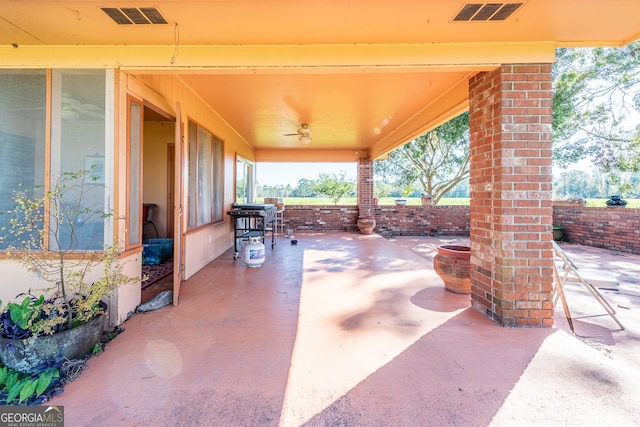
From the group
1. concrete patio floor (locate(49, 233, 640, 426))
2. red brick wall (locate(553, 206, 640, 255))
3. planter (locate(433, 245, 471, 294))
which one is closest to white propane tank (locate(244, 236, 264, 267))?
concrete patio floor (locate(49, 233, 640, 426))

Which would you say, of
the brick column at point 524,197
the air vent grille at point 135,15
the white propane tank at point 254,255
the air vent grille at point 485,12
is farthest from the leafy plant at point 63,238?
the brick column at point 524,197

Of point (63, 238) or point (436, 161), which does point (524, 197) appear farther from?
point (436, 161)

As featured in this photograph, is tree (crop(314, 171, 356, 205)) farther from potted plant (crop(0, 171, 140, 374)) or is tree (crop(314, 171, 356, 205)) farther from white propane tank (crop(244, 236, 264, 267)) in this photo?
potted plant (crop(0, 171, 140, 374))

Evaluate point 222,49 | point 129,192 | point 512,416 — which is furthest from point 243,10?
point 512,416

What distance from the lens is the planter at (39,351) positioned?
1932 mm

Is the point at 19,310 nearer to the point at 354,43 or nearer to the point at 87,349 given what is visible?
the point at 87,349

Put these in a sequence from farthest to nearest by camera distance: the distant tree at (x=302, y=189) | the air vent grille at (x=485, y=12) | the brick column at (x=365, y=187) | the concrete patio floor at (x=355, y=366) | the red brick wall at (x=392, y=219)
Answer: the distant tree at (x=302, y=189) → the red brick wall at (x=392, y=219) → the brick column at (x=365, y=187) → the air vent grille at (x=485, y=12) → the concrete patio floor at (x=355, y=366)

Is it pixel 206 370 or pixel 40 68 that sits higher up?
pixel 40 68

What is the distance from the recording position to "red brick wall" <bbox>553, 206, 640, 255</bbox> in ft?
22.0

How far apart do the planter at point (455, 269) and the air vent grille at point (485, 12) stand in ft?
8.00

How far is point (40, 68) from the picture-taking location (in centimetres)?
276

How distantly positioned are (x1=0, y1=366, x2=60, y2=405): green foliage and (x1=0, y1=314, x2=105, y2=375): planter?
0.04 m

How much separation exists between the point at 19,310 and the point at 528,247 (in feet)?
14.0

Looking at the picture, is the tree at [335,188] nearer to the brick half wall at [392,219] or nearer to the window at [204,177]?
the brick half wall at [392,219]
